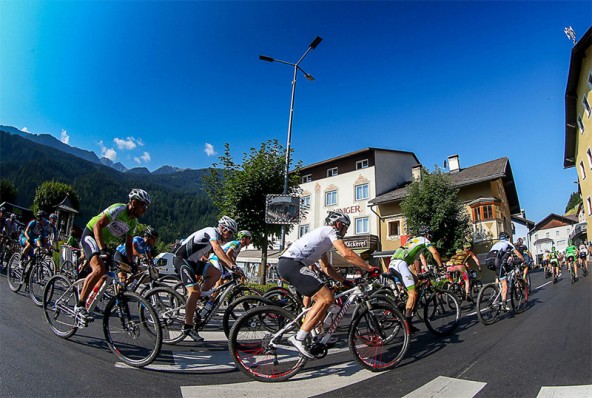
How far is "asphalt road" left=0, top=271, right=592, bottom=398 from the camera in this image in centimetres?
297

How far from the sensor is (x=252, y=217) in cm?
1562

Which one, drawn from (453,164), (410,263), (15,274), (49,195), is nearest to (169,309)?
(410,263)

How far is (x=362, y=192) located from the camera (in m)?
31.8

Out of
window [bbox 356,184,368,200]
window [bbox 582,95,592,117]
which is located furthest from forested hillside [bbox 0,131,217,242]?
window [bbox 582,95,592,117]

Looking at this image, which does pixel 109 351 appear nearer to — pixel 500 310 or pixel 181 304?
pixel 181 304

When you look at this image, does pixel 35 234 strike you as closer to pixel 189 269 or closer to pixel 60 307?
pixel 60 307

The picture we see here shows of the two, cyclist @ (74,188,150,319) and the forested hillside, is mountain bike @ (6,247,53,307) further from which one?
the forested hillside

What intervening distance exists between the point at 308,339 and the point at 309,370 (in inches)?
20.0

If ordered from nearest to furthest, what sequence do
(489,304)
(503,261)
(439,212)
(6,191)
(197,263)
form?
(197,263), (489,304), (503,261), (439,212), (6,191)

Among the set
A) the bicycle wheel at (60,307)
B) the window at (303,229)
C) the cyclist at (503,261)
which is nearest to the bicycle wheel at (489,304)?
the cyclist at (503,261)

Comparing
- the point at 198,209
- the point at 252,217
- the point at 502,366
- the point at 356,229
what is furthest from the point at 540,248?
the point at 198,209

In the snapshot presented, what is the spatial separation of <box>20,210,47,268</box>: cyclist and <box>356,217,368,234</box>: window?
26888 mm

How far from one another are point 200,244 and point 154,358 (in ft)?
5.84

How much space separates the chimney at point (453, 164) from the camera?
30625mm
